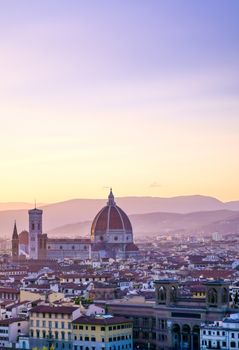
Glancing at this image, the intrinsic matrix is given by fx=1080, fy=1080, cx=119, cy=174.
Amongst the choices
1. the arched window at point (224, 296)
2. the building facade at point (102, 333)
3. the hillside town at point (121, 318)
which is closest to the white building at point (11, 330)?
the hillside town at point (121, 318)

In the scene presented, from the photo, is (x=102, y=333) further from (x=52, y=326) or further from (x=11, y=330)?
(x=11, y=330)

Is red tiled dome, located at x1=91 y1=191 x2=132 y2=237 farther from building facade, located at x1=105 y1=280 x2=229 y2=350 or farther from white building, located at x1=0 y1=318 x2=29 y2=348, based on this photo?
white building, located at x1=0 y1=318 x2=29 y2=348

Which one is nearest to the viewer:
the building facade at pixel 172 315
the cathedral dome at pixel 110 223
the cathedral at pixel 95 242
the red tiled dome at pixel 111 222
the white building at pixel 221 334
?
the white building at pixel 221 334

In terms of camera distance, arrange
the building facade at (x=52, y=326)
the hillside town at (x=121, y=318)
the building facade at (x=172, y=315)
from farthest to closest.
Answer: the building facade at (x=52, y=326)
the building facade at (x=172, y=315)
the hillside town at (x=121, y=318)

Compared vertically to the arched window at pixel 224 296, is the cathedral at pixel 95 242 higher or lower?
higher

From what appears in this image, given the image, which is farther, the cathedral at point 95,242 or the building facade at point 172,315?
the cathedral at point 95,242

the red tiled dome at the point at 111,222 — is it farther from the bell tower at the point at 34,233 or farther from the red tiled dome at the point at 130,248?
the bell tower at the point at 34,233

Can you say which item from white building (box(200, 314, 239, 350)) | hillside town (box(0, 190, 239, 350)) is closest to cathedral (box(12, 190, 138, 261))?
hillside town (box(0, 190, 239, 350))
